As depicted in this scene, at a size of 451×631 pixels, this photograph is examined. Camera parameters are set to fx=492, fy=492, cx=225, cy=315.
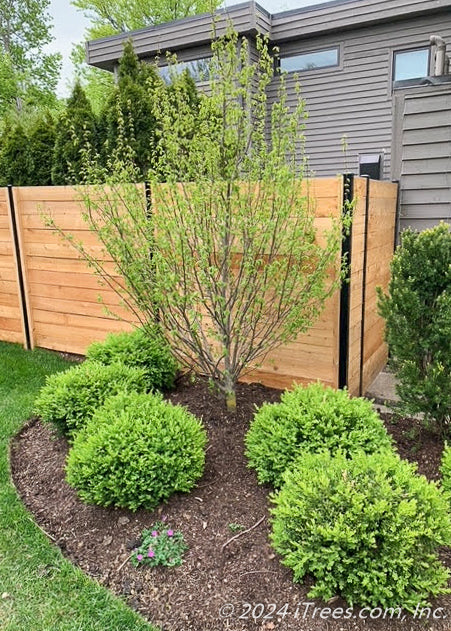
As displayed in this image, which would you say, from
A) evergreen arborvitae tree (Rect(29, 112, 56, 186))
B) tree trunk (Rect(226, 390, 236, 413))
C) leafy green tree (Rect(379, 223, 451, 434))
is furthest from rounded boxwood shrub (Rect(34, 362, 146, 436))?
evergreen arborvitae tree (Rect(29, 112, 56, 186))

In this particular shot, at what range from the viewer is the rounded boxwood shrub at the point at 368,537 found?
174 centimetres

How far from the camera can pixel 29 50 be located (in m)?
20.0

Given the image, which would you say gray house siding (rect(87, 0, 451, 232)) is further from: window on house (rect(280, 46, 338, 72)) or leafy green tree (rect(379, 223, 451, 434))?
leafy green tree (rect(379, 223, 451, 434))

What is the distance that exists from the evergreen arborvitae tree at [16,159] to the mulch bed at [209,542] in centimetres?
389

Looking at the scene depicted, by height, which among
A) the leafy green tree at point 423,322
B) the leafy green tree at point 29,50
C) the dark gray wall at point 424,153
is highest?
the leafy green tree at point 29,50

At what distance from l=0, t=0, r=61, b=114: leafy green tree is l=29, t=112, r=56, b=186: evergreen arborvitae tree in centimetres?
1531

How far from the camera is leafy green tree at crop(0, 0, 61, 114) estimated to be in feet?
63.2

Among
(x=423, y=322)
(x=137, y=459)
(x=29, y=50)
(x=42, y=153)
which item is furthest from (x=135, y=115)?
(x=29, y=50)

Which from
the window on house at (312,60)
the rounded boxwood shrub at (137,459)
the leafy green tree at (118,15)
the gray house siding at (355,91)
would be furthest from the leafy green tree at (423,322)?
the leafy green tree at (118,15)

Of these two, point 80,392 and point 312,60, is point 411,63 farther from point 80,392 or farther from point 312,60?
point 80,392

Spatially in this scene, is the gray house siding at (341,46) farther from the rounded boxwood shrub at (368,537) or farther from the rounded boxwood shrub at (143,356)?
the rounded boxwood shrub at (368,537)

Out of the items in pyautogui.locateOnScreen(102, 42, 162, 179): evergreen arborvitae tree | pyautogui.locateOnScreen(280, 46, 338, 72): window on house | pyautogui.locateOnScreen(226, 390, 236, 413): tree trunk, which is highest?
pyautogui.locateOnScreen(280, 46, 338, 72): window on house

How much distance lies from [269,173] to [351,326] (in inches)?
51.4

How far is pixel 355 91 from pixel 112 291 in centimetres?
680
